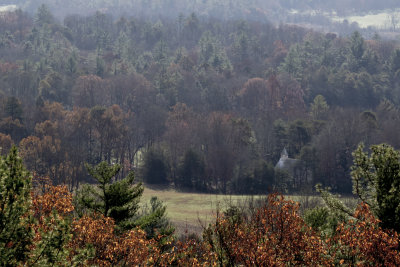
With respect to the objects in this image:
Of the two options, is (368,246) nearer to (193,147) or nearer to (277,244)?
(277,244)

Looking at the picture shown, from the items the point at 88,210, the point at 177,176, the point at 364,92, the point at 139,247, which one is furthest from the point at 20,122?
the point at 364,92

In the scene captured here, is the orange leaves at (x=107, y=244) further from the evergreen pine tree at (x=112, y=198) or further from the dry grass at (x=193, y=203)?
the dry grass at (x=193, y=203)

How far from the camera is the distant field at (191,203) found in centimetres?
5457

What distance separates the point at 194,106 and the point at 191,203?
53.2 m

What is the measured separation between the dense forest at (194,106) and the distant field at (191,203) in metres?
5.26

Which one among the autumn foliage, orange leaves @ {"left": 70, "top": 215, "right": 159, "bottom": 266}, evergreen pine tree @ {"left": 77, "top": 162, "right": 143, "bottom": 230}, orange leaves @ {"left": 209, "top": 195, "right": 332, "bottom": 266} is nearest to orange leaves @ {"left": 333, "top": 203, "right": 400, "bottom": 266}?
the autumn foliage

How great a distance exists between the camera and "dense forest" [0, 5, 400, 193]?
77750mm

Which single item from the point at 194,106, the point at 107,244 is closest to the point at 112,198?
the point at 107,244

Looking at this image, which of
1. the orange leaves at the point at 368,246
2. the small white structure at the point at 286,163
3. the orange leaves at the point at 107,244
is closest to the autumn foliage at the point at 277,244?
the orange leaves at the point at 368,246

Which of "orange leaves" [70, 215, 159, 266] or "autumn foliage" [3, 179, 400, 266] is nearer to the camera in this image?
"autumn foliage" [3, 179, 400, 266]

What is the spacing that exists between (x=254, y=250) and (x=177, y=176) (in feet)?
222

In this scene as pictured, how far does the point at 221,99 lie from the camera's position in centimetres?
11938

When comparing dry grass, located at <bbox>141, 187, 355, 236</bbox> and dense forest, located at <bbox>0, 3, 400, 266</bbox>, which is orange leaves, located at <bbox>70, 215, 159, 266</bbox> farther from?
dry grass, located at <bbox>141, 187, 355, 236</bbox>

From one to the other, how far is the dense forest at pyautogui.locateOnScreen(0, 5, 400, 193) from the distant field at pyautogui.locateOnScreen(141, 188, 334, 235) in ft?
17.3
